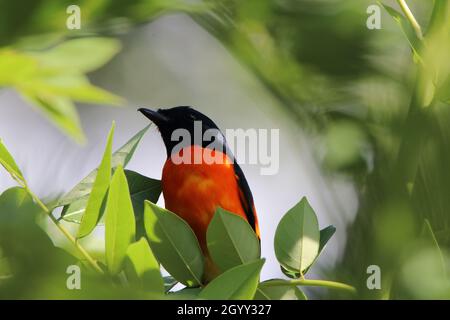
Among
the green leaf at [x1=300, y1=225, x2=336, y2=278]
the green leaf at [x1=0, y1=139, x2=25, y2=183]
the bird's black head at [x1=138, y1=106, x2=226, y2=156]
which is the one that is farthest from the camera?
the bird's black head at [x1=138, y1=106, x2=226, y2=156]

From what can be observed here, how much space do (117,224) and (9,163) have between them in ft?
0.47

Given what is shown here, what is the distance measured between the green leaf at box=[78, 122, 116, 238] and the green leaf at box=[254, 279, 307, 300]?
0.55 ft

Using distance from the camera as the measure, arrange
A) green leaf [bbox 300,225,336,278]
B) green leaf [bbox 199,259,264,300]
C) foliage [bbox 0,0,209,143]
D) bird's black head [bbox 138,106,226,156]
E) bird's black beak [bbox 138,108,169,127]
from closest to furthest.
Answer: foliage [bbox 0,0,209,143]
green leaf [bbox 199,259,264,300]
green leaf [bbox 300,225,336,278]
bird's black beak [bbox 138,108,169,127]
bird's black head [bbox 138,106,226,156]

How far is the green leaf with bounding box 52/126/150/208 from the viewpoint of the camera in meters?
0.67

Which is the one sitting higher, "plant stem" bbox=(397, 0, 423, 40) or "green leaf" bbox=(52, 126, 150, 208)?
"plant stem" bbox=(397, 0, 423, 40)

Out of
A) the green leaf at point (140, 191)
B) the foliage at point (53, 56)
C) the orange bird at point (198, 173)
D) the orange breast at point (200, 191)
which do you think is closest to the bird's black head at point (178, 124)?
the orange bird at point (198, 173)

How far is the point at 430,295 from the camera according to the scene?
552 millimetres

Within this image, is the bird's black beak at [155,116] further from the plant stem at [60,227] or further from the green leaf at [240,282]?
the green leaf at [240,282]

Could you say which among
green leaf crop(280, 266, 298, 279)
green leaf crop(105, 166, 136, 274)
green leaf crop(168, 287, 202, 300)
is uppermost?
green leaf crop(105, 166, 136, 274)

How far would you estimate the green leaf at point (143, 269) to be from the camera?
50cm

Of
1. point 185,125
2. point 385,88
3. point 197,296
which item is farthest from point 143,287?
point 185,125

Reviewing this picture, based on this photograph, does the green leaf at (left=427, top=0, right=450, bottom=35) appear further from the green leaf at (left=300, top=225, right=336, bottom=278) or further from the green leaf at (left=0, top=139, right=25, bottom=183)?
the green leaf at (left=0, top=139, right=25, bottom=183)

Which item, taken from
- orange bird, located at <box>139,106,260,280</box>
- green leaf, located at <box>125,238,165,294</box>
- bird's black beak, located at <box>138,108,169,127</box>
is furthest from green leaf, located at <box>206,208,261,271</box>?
bird's black beak, located at <box>138,108,169,127</box>
